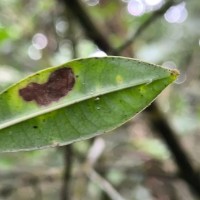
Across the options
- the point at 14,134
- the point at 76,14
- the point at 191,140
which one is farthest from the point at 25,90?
the point at 191,140

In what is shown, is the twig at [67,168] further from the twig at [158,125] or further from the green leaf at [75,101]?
the green leaf at [75,101]

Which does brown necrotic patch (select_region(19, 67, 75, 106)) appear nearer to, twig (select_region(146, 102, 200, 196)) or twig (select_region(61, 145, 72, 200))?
twig (select_region(61, 145, 72, 200))

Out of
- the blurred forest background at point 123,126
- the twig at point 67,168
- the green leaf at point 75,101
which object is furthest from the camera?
the blurred forest background at point 123,126

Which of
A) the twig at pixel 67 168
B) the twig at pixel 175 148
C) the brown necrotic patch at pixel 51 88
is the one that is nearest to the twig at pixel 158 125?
the twig at pixel 175 148

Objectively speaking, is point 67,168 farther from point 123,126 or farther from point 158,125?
point 123,126

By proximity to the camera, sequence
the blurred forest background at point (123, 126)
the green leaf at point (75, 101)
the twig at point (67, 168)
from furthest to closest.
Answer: the blurred forest background at point (123, 126), the twig at point (67, 168), the green leaf at point (75, 101)

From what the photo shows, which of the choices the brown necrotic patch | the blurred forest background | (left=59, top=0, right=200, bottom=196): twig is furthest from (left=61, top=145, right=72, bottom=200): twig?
the brown necrotic patch
